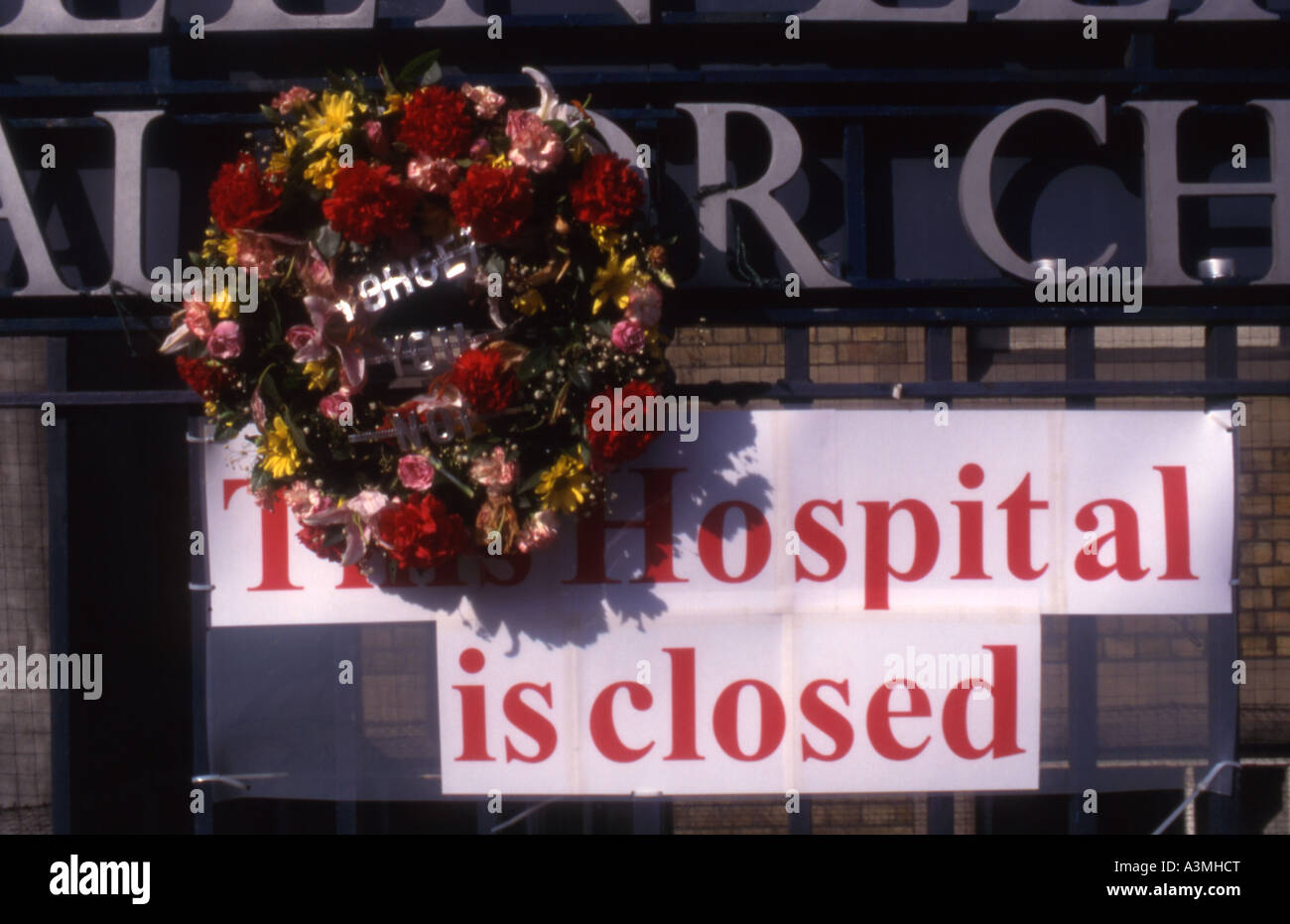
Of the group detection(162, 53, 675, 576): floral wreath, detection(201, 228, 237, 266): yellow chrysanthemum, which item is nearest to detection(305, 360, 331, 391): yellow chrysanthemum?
detection(162, 53, 675, 576): floral wreath

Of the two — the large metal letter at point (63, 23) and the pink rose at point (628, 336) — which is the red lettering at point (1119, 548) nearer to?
the pink rose at point (628, 336)

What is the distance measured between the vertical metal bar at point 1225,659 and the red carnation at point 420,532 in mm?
2575

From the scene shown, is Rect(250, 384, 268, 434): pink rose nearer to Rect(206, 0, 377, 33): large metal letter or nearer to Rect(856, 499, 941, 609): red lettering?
Rect(206, 0, 377, 33): large metal letter

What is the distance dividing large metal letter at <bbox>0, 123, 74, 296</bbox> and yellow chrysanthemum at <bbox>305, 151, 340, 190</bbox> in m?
1.02

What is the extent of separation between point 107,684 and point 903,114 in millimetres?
3506

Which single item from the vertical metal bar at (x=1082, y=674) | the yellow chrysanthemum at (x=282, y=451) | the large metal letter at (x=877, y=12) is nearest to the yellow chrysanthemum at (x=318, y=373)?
the yellow chrysanthemum at (x=282, y=451)

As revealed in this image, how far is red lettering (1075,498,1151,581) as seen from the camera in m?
3.37

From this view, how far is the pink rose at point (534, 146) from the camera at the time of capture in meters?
3.05

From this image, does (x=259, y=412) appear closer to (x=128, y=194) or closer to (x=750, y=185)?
(x=128, y=194)

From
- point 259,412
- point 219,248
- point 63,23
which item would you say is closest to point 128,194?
point 219,248

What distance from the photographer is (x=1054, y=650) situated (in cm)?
443
